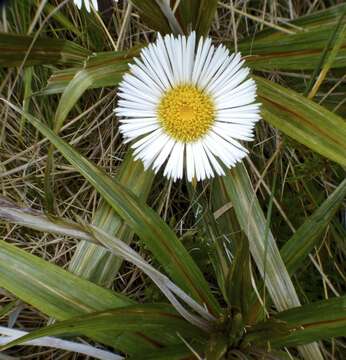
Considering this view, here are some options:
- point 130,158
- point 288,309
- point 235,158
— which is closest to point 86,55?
point 130,158

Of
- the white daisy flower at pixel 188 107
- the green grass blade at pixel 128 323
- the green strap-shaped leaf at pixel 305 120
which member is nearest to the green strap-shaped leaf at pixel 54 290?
the green grass blade at pixel 128 323

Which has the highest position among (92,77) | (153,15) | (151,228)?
(153,15)

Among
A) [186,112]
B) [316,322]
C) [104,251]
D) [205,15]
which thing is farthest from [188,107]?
[316,322]

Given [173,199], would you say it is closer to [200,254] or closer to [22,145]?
[200,254]

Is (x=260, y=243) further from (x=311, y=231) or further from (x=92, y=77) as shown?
(x=92, y=77)

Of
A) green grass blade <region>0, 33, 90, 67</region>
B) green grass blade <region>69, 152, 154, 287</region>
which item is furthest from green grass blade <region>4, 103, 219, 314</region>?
green grass blade <region>0, 33, 90, 67</region>
